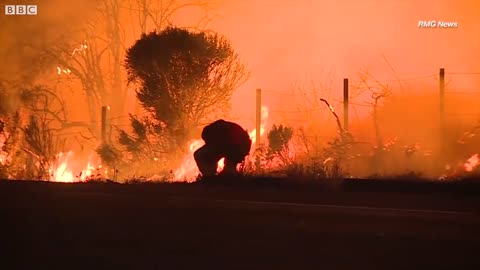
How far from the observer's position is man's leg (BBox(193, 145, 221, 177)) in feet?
58.5

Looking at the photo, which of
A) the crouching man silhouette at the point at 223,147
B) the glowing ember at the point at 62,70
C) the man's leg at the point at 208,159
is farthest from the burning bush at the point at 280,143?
the glowing ember at the point at 62,70

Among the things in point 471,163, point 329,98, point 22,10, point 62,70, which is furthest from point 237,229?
point 22,10

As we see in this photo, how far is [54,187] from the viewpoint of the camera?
13961mm

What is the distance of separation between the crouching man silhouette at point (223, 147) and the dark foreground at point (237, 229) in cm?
445

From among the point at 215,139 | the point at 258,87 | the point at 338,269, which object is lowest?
the point at 338,269

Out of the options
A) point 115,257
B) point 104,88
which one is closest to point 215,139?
point 104,88

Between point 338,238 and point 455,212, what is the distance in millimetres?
3222

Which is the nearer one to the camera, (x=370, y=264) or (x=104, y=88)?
(x=370, y=264)

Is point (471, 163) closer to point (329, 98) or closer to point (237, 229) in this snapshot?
point (329, 98)

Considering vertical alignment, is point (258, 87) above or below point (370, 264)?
above

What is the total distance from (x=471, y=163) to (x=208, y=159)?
8257mm

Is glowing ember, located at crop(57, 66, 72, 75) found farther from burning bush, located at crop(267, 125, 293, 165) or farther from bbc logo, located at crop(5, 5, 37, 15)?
burning bush, located at crop(267, 125, 293, 165)

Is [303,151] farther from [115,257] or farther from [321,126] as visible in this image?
[115,257]

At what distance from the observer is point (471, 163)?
1925 centimetres
